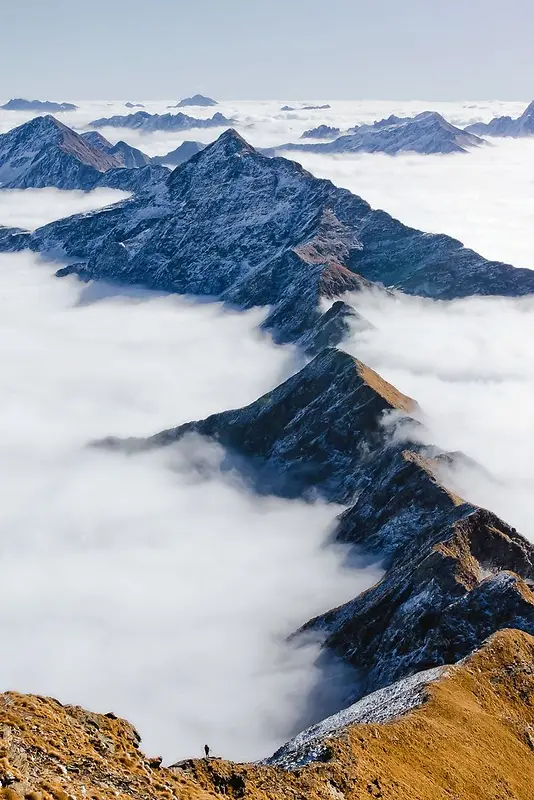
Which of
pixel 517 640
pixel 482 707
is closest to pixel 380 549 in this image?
pixel 517 640

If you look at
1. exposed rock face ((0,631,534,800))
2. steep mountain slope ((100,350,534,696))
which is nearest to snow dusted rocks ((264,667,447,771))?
exposed rock face ((0,631,534,800))

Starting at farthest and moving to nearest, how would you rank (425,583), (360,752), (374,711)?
(425,583)
(374,711)
(360,752)

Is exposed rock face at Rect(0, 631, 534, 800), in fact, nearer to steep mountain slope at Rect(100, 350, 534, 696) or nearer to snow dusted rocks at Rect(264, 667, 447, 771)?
snow dusted rocks at Rect(264, 667, 447, 771)

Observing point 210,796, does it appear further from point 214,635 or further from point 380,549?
point 214,635

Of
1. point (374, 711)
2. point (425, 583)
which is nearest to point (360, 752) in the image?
point (374, 711)

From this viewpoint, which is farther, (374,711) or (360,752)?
(374,711)

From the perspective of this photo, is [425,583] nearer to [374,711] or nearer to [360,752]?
[374,711]

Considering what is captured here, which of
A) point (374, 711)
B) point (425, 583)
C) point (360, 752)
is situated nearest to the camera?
point (360, 752)

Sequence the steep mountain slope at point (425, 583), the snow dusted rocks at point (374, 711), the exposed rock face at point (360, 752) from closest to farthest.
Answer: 1. the exposed rock face at point (360, 752)
2. the snow dusted rocks at point (374, 711)
3. the steep mountain slope at point (425, 583)

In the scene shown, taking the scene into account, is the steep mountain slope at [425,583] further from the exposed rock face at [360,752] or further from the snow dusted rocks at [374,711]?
the snow dusted rocks at [374,711]

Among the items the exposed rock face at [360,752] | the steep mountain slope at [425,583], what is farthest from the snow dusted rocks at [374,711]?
the steep mountain slope at [425,583]
